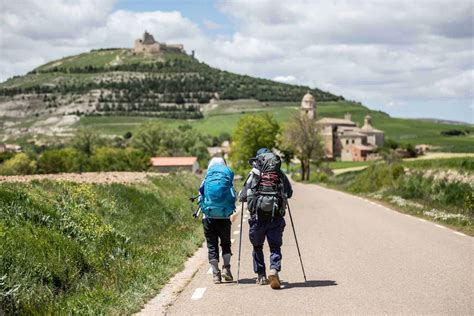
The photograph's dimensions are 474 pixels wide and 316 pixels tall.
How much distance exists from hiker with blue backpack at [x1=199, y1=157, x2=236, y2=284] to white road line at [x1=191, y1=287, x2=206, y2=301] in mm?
755

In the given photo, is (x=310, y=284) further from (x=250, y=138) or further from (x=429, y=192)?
(x=250, y=138)

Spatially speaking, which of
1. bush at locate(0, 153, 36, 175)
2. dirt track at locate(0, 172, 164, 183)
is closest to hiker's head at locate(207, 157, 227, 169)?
dirt track at locate(0, 172, 164, 183)

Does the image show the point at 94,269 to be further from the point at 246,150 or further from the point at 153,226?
the point at 246,150

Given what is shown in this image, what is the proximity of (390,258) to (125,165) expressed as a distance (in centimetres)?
9444

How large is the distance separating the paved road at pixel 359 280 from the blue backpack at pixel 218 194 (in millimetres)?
1024

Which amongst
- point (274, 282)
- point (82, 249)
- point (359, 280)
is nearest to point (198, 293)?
point (274, 282)

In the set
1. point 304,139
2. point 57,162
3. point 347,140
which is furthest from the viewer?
point 347,140

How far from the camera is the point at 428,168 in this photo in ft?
109

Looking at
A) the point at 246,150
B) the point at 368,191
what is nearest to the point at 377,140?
the point at 246,150

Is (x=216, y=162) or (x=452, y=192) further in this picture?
(x=452, y=192)

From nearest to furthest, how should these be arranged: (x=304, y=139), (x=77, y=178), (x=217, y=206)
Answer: (x=217, y=206) → (x=77, y=178) → (x=304, y=139)

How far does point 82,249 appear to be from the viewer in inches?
434

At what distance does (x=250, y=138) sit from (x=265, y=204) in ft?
297

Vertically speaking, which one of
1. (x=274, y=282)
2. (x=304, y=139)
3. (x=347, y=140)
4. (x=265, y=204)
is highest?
(x=265, y=204)
